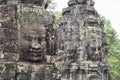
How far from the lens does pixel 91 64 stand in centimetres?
2219

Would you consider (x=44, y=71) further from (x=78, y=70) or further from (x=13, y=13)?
(x=78, y=70)

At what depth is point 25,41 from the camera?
6.82 m

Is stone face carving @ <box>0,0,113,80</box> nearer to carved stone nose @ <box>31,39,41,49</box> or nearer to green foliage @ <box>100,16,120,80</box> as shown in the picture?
carved stone nose @ <box>31,39,41,49</box>

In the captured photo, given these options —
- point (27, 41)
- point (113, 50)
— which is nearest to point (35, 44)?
point (27, 41)

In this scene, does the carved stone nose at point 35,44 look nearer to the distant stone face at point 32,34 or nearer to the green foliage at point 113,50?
the distant stone face at point 32,34

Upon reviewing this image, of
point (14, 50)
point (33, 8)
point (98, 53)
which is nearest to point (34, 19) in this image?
point (33, 8)

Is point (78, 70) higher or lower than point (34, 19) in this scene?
lower

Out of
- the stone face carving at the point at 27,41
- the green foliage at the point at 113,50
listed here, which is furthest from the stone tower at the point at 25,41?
the green foliage at the point at 113,50

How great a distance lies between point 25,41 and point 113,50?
3722 cm

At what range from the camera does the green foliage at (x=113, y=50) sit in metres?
40.4

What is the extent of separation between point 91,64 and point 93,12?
285 cm

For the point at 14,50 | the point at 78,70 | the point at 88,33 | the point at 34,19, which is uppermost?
the point at 34,19

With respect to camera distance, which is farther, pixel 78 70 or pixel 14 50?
pixel 78 70

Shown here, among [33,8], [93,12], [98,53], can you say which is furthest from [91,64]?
[33,8]
